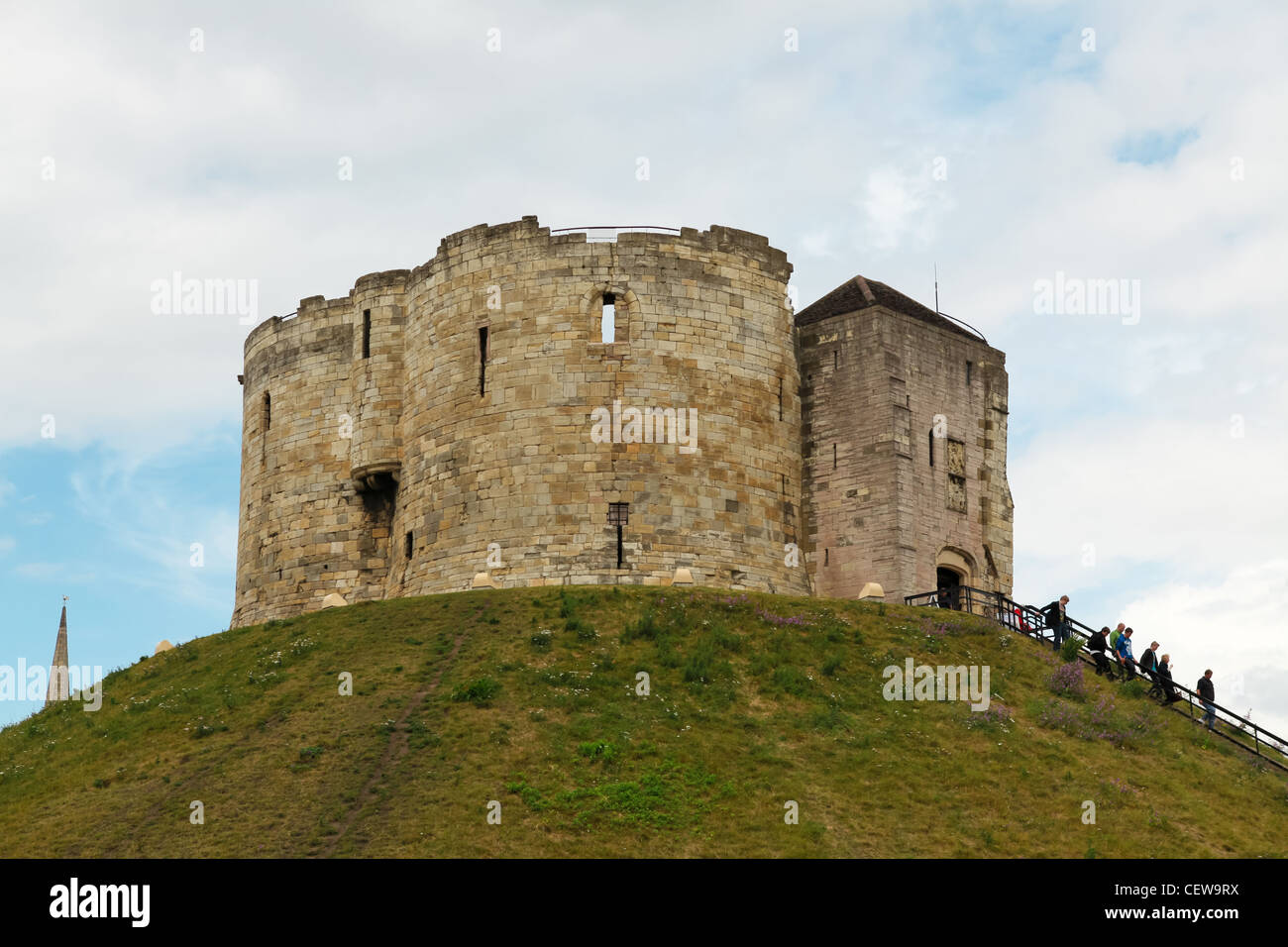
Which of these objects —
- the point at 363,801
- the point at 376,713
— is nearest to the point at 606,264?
the point at 376,713

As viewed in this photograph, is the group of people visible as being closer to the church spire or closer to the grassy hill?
the grassy hill

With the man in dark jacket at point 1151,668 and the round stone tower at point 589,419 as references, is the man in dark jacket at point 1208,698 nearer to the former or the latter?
the man in dark jacket at point 1151,668

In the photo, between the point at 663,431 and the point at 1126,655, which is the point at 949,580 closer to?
the point at 1126,655

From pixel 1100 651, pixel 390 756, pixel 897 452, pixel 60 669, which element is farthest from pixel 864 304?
pixel 60 669

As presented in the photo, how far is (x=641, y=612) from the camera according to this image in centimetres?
3781

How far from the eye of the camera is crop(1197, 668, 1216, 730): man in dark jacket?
35.2 meters

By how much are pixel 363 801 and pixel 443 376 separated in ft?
55.2

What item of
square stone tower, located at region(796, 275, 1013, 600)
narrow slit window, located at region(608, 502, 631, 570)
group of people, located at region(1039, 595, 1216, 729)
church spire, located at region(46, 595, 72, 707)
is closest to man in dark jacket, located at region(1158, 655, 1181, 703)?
group of people, located at region(1039, 595, 1216, 729)

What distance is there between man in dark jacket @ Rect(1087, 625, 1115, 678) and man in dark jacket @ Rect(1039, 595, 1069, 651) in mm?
708

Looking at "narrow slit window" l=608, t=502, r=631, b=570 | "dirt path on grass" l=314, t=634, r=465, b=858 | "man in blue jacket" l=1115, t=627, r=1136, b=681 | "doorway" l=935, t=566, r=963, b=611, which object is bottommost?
"dirt path on grass" l=314, t=634, r=465, b=858

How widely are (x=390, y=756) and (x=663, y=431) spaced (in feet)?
43.6

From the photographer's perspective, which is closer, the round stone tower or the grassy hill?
the grassy hill

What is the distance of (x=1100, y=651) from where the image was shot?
3731 centimetres
